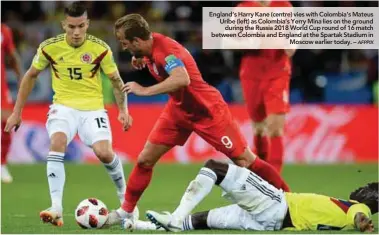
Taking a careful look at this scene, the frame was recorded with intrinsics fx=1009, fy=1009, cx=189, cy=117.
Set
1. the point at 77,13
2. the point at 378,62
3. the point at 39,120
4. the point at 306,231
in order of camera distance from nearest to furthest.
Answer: the point at 306,231
the point at 77,13
the point at 39,120
the point at 378,62

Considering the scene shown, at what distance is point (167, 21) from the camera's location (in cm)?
2011

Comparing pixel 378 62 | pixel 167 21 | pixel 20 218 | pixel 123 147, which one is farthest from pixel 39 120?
pixel 20 218

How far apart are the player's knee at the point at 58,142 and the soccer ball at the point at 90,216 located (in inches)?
23.8

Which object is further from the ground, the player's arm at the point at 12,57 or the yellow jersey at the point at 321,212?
the player's arm at the point at 12,57

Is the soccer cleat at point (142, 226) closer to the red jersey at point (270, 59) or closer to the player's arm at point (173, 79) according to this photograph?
the player's arm at point (173, 79)

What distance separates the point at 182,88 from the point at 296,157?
9.44 m

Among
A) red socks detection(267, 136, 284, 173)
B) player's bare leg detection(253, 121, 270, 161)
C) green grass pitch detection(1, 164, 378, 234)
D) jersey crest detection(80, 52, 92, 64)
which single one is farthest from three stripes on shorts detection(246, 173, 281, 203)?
player's bare leg detection(253, 121, 270, 161)

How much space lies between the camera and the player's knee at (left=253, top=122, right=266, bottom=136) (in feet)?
39.6

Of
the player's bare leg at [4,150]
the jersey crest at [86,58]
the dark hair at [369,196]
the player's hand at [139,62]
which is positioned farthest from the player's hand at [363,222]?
the player's bare leg at [4,150]

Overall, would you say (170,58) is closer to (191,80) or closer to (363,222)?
(191,80)

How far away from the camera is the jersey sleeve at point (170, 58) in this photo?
8.63 metres

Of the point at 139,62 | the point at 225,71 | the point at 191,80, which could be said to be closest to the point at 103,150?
the point at 139,62

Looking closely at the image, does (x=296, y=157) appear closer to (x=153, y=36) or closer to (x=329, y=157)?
(x=329, y=157)

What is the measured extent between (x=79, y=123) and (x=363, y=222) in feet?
9.89
